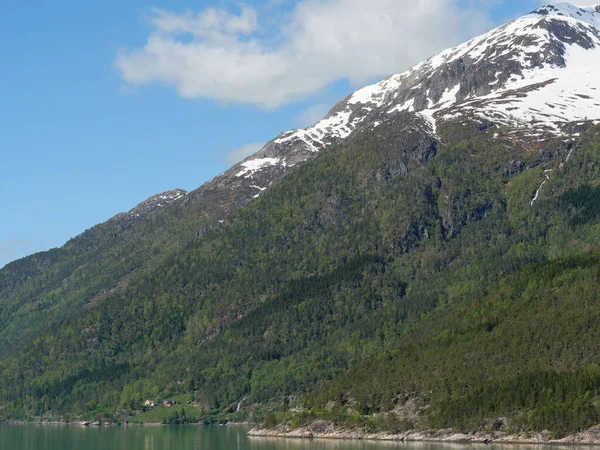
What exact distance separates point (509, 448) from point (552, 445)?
7.82 metres

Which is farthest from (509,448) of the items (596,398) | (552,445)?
(596,398)

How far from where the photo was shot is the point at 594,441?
7525 inches

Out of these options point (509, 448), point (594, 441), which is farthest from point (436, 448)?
point (594, 441)

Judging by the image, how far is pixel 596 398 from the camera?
655ft

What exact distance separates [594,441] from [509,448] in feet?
49.2

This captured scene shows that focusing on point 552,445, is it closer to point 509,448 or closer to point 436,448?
point 509,448

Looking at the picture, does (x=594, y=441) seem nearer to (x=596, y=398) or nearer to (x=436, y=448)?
(x=596, y=398)

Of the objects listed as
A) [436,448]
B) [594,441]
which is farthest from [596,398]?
[436,448]

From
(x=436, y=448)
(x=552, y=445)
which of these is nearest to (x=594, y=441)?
(x=552, y=445)

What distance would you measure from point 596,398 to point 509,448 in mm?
20020

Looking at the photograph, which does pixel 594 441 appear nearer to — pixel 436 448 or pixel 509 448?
pixel 509 448

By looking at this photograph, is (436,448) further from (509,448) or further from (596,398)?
(596,398)

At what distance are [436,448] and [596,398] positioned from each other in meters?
31.2
